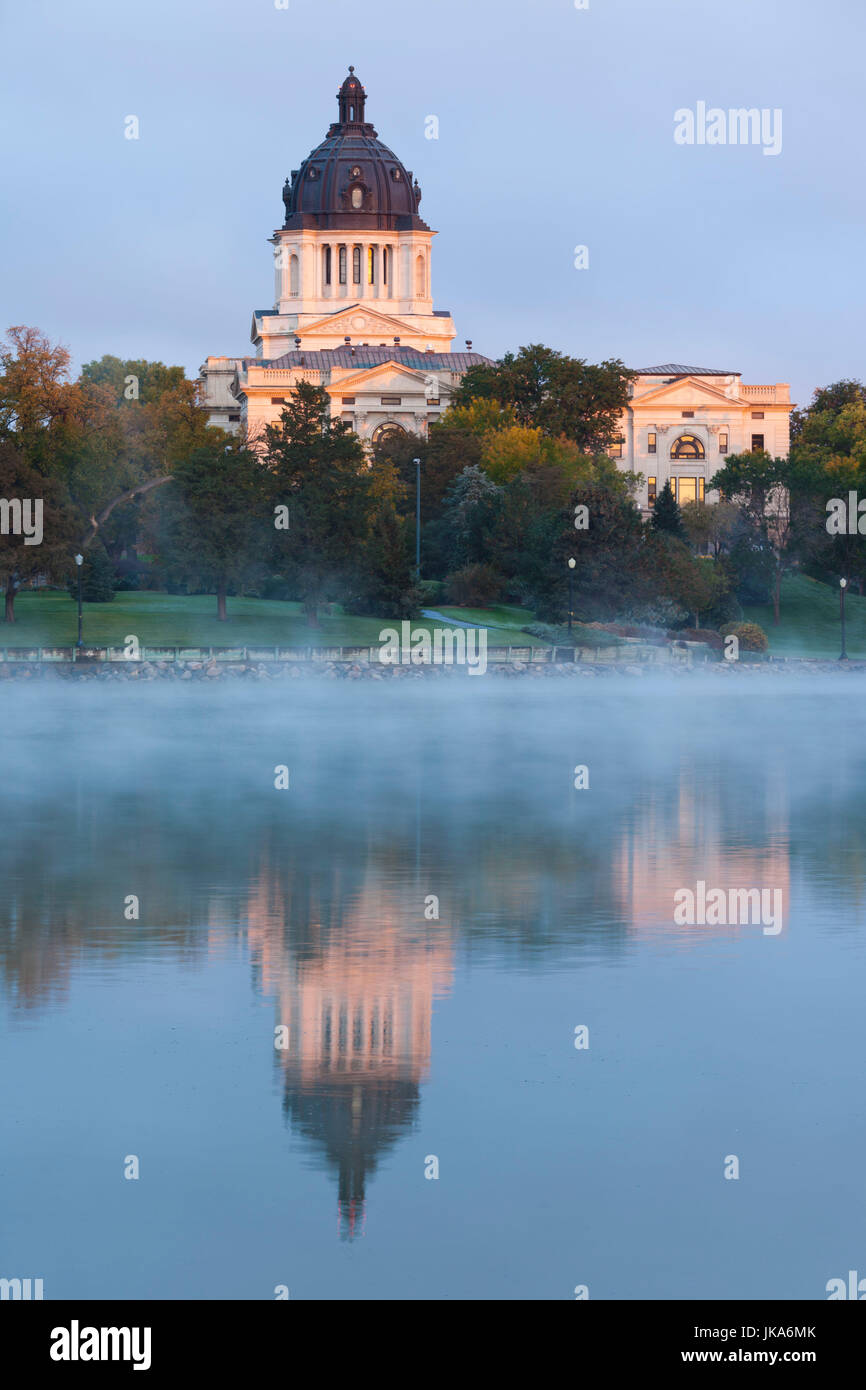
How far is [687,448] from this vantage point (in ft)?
494

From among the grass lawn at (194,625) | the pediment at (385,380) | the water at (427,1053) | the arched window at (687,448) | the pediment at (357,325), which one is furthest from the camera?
the pediment at (357,325)

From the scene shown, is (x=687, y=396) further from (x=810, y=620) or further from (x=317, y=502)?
(x=317, y=502)

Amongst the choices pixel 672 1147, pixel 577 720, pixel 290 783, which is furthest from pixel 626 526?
pixel 672 1147

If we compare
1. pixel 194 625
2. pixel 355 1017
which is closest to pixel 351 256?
pixel 194 625

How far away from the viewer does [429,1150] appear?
34.9ft

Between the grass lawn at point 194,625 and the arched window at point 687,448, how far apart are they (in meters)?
68.0

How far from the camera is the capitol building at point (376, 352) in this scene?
144 m

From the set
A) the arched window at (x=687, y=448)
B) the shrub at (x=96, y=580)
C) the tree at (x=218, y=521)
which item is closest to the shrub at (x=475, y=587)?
the tree at (x=218, y=521)

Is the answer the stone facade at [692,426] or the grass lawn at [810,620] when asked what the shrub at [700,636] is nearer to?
the grass lawn at [810,620]

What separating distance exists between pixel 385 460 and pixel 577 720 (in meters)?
62.1

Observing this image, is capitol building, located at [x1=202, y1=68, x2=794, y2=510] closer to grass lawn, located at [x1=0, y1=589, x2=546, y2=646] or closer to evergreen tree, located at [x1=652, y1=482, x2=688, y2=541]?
evergreen tree, located at [x1=652, y1=482, x2=688, y2=541]

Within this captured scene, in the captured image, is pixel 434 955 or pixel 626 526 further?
pixel 626 526
